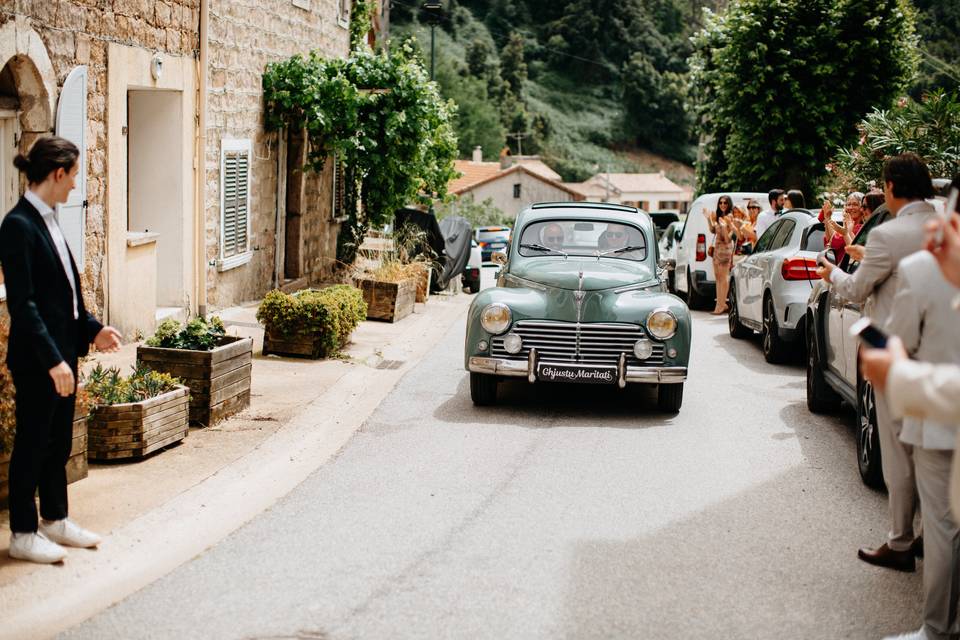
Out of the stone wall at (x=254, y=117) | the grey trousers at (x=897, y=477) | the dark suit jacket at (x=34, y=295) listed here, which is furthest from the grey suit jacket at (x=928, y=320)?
the stone wall at (x=254, y=117)

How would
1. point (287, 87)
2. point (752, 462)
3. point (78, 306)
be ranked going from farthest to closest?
point (287, 87), point (752, 462), point (78, 306)

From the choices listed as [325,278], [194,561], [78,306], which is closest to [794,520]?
[194,561]

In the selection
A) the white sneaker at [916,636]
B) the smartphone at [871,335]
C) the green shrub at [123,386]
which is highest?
the smartphone at [871,335]

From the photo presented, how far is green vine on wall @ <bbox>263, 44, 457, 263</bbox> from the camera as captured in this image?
17.5m

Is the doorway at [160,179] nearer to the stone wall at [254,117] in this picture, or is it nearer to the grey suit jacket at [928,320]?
the stone wall at [254,117]

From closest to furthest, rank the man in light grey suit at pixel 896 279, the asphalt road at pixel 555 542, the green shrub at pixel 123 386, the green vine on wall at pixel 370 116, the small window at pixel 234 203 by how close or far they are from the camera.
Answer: the asphalt road at pixel 555 542, the man in light grey suit at pixel 896 279, the green shrub at pixel 123 386, the small window at pixel 234 203, the green vine on wall at pixel 370 116

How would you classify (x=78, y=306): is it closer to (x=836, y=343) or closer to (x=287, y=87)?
(x=836, y=343)

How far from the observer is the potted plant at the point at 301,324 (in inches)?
465

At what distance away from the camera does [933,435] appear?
435cm

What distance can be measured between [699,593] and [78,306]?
317 cm

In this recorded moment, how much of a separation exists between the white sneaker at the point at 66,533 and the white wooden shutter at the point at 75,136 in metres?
5.17

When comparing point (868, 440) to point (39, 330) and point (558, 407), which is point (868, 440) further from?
point (39, 330)

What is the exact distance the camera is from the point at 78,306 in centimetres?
568

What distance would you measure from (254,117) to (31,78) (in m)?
6.73
